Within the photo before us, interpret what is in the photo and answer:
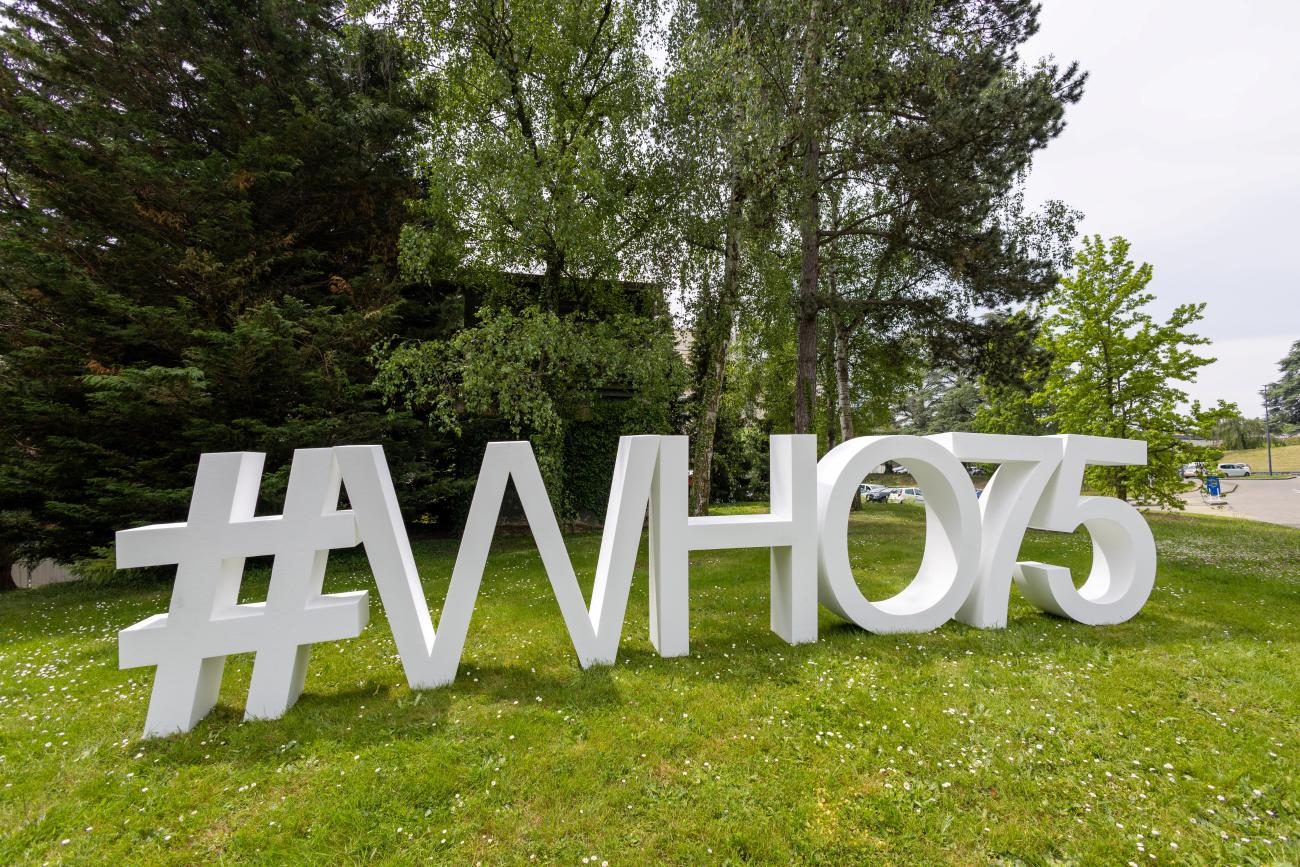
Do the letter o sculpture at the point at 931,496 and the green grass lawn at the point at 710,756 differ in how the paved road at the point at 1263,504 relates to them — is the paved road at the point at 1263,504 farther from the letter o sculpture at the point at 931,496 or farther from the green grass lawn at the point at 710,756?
the green grass lawn at the point at 710,756

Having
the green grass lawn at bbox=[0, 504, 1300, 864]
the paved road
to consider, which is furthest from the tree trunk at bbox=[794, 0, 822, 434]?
the paved road

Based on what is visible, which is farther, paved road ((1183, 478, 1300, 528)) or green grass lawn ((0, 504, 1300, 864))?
paved road ((1183, 478, 1300, 528))

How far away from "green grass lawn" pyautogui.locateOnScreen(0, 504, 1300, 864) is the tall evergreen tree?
452 cm

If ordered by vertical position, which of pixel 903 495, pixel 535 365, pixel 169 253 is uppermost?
pixel 169 253

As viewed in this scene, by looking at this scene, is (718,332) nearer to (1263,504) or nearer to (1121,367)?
(1121,367)

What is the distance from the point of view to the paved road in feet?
55.1

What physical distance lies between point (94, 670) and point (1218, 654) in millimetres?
10379

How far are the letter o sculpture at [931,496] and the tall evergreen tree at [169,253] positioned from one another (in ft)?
27.9

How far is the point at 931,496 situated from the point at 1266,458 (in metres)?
64.2

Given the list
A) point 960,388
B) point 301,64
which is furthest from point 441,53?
point 960,388

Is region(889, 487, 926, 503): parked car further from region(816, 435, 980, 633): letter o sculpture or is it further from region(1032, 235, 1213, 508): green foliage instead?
region(816, 435, 980, 633): letter o sculpture

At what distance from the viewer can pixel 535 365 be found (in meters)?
9.86

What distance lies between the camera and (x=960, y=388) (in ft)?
122

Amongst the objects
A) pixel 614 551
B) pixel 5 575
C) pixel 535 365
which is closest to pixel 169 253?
pixel 535 365
